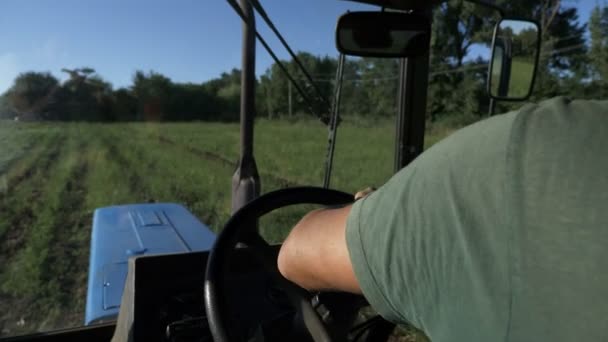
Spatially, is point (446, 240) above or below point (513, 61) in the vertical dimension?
below

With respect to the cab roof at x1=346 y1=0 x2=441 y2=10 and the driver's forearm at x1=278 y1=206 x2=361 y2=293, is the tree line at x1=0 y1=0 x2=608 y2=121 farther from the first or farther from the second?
the driver's forearm at x1=278 y1=206 x2=361 y2=293

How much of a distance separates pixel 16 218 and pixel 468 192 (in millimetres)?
8022

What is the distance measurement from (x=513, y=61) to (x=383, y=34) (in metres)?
0.55

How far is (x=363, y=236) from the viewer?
837 millimetres

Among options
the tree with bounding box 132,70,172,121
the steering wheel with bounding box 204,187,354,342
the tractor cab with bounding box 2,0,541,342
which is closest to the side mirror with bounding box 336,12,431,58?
the tractor cab with bounding box 2,0,541,342

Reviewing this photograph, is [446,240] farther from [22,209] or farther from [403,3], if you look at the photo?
[22,209]

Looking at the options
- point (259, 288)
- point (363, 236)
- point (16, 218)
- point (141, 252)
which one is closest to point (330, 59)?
point (259, 288)

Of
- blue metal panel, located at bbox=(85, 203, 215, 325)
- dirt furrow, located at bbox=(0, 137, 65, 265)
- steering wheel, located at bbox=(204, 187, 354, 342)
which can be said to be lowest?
dirt furrow, located at bbox=(0, 137, 65, 265)

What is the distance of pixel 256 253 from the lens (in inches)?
59.9

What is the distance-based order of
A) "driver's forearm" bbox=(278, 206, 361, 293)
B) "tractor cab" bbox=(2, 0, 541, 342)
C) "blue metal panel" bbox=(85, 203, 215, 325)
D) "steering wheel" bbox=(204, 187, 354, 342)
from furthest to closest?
"blue metal panel" bbox=(85, 203, 215, 325) < "tractor cab" bbox=(2, 0, 541, 342) < "steering wheel" bbox=(204, 187, 354, 342) < "driver's forearm" bbox=(278, 206, 361, 293)

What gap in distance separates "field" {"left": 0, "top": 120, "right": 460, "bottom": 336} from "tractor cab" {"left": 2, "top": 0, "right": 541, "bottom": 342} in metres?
0.22

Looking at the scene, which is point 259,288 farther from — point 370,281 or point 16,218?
point 16,218

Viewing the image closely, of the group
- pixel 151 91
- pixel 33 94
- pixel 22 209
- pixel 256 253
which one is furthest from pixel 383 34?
pixel 22 209

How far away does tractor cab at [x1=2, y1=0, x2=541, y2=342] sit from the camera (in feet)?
4.59
